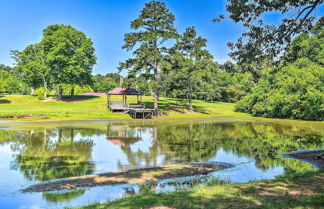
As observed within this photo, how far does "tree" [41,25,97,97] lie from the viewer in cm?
5641

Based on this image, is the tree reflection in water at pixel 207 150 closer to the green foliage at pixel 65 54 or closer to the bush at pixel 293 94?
the bush at pixel 293 94

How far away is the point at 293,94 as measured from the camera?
42.8 meters

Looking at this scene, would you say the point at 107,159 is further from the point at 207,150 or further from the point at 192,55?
the point at 192,55

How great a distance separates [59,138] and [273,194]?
18.8 meters

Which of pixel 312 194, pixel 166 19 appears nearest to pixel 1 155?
pixel 312 194

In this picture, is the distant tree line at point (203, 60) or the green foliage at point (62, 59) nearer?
the distant tree line at point (203, 60)

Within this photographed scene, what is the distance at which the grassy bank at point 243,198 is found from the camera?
6.49 meters

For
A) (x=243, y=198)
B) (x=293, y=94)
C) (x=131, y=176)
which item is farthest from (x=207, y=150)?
(x=293, y=94)

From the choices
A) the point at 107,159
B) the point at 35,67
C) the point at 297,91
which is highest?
the point at 35,67

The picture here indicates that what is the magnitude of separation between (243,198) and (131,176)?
17.6ft

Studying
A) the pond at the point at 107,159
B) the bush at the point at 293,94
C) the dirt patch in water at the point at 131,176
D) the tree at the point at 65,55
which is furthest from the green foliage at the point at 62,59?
the dirt patch in water at the point at 131,176

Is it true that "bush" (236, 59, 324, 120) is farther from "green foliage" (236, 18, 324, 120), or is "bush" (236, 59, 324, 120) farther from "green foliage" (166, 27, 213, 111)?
"green foliage" (166, 27, 213, 111)

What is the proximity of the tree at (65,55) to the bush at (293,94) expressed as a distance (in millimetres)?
35560

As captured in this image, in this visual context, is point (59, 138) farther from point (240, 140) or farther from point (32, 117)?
point (32, 117)
